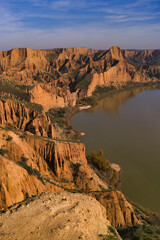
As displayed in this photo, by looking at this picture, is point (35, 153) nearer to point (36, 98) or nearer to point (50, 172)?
point (50, 172)

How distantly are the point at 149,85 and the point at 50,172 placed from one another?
81905 mm

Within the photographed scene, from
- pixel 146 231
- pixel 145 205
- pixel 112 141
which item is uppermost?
pixel 146 231

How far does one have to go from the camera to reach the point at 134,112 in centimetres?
4531

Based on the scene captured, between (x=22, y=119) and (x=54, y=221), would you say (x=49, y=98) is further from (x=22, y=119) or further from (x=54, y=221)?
(x=54, y=221)

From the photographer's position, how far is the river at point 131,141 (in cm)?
1920

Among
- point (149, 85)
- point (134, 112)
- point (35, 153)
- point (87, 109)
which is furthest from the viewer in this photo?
point (149, 85)

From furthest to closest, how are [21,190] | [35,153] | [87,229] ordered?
[35,153], [21,190], [87,229]

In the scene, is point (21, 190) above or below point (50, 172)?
above

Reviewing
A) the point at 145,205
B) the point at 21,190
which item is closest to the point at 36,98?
the point at 145,205

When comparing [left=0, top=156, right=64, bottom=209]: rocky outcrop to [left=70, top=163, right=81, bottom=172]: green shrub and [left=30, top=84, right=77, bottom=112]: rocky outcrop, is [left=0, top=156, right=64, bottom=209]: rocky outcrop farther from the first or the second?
[left=30, top=84, right=77, bottom=112]: rocky outcrop

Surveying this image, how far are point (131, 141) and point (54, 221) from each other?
80.4 ft

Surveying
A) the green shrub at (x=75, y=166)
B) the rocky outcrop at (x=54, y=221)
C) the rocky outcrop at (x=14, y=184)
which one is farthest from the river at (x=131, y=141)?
the rocky outcrop at (x=54, y=221)

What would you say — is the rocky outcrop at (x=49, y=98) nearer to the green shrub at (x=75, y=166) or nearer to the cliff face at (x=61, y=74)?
the cliff face at (x=61, y=74)

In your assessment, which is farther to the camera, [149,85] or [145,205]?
[149,85]
